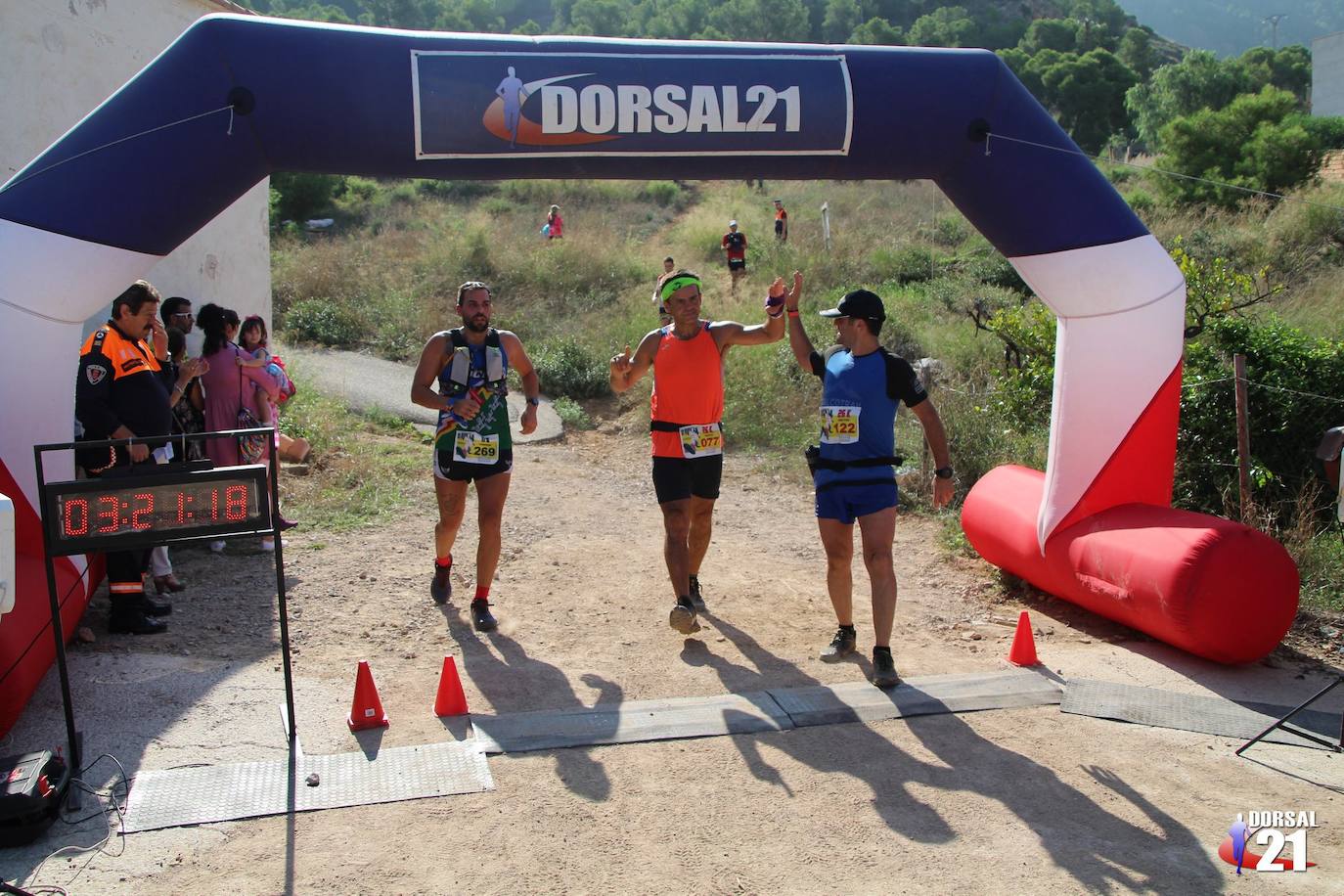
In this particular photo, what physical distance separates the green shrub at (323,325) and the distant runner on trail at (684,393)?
36.9 ft

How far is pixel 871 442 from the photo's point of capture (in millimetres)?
5594

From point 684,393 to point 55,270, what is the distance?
3185mm

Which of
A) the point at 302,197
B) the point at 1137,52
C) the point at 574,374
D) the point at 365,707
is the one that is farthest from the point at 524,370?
the point at 1137,52

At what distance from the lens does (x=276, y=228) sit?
89.9 ft

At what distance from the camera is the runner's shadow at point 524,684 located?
4.65m

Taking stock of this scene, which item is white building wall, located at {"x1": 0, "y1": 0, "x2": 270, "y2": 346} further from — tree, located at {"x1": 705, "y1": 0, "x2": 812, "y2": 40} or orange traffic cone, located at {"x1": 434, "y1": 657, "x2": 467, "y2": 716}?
Result: tree, located at {"x1": 705, "y1": 0, "x2": 812, "y2": 40}

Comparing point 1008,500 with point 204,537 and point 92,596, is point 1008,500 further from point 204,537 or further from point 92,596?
point 92,596

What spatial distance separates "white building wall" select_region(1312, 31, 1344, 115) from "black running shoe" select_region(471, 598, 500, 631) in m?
42.8

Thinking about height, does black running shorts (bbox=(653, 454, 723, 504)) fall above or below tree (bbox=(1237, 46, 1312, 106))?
below

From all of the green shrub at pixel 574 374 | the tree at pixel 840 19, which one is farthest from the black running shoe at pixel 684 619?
the tree at pixel 840 19

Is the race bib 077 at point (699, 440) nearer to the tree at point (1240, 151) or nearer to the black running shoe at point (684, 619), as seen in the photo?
the black running shoe at point (684, 619)

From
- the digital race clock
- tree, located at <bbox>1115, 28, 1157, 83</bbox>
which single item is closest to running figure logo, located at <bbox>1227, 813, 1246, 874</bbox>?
the digital race clock

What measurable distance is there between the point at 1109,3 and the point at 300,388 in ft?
326

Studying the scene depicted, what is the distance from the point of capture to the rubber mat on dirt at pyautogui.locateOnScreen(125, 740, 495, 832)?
163 inches
